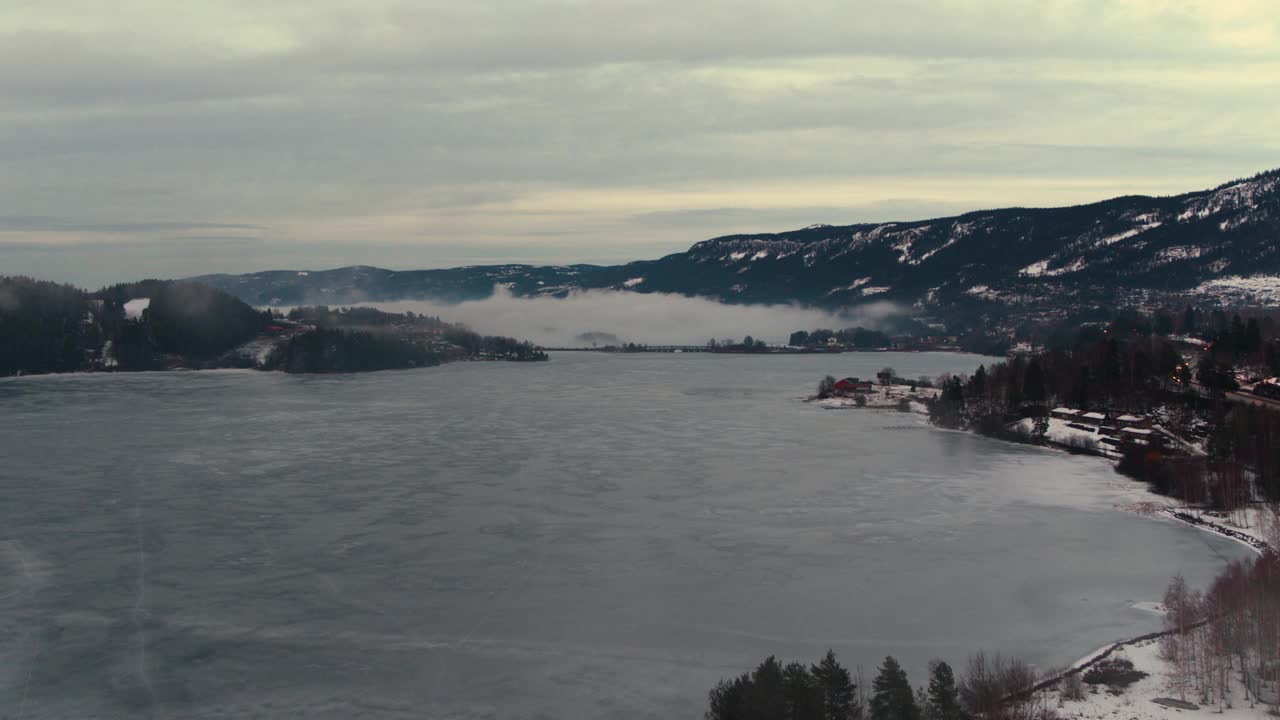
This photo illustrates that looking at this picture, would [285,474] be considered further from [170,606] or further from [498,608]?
[498,608]

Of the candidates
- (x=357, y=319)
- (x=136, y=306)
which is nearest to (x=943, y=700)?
(x=357, y=319)

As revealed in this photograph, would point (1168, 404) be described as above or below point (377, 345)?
below

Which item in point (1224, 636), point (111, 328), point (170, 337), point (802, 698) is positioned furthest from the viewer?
point (170, 337)

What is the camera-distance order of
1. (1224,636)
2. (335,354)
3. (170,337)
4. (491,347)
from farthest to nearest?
(491,347), (170,337), (335,354), (1224,636)

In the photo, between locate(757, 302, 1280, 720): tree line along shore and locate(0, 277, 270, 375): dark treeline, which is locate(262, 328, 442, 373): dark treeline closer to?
locate(0, 277, 270, 375): dark treeline

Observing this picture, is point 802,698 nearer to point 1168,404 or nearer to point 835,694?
point 835,694

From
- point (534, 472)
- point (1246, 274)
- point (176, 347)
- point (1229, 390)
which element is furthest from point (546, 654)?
point (1246, 274)

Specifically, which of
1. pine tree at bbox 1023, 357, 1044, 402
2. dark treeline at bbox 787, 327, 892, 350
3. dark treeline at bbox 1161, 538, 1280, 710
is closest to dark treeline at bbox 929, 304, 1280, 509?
pine tree at bbox 1023, 357, 1044, 402
